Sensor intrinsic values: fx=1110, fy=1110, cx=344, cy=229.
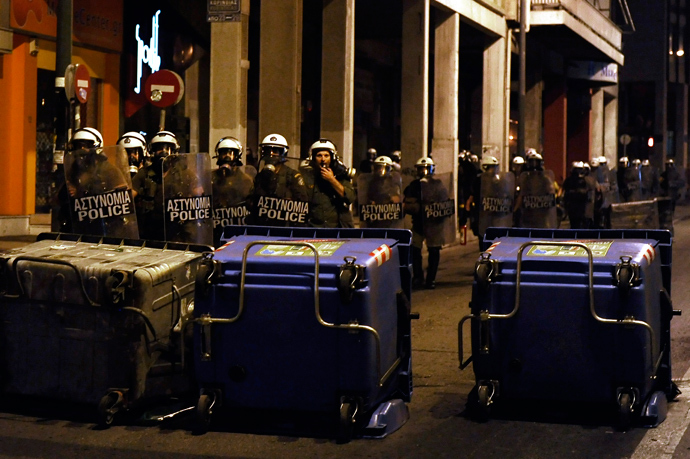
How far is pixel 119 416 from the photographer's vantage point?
6645mm

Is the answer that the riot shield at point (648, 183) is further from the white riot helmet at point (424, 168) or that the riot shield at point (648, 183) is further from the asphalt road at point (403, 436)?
the asphalt road at point (403, 436)

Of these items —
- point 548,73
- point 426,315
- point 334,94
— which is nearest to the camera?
point 426,315

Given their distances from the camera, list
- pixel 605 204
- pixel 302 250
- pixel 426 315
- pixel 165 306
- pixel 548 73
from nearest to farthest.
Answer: pixel 302 250 < pixel 165 306 < pixel 426 315 < pixel 605 204 < pixel 548 73

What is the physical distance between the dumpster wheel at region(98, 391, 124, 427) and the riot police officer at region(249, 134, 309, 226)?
3.41 m

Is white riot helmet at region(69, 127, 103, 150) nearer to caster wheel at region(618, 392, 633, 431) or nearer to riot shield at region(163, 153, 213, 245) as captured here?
riot shield at region(163, 153, 213, 245)

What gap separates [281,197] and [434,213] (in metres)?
4.39

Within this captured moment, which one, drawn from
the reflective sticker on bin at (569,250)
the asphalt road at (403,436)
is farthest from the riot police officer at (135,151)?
the reflective sticker on bin at (569,250)

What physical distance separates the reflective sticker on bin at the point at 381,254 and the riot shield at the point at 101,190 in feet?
10.7

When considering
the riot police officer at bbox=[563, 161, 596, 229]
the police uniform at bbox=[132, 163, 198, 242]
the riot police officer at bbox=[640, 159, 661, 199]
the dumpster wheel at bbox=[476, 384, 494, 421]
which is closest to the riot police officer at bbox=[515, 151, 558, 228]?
the riot police officer at bbox=[563, 161, 596, 229]

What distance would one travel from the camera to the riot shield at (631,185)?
25375 millimetres

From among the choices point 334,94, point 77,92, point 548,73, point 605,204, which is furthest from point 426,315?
point 548,73

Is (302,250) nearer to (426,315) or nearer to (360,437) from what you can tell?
(360,437)

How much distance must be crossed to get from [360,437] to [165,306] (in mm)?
1414

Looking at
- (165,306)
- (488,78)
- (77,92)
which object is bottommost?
(165,306)
